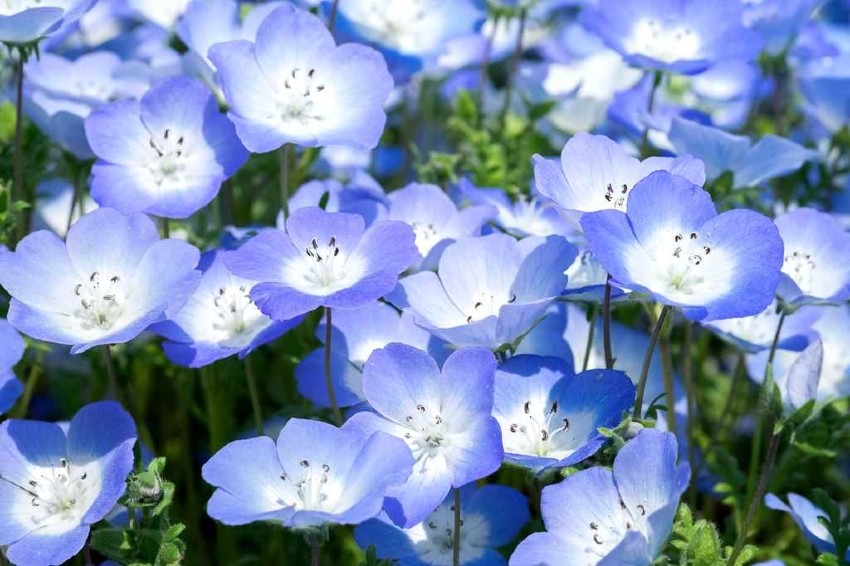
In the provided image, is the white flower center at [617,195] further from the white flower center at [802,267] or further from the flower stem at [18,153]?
the flower stem at [18,153]

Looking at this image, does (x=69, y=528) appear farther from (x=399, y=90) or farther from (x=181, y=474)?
(x=399, y=90)

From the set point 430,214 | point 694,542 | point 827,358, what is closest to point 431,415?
point 694,542

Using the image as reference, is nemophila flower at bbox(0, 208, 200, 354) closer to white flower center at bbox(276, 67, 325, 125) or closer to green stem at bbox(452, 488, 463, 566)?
white flower center at bbox(276, 67, 325, 125)

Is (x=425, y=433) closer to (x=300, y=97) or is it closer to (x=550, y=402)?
(x=550, y=402)

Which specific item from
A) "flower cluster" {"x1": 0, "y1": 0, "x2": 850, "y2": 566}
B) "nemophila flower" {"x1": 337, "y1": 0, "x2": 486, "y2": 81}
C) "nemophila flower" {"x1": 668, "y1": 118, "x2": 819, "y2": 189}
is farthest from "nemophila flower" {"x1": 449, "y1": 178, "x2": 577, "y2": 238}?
"nemophila flower" {"x1": 337, "y1": 0, "x2": 486, "y2": 81}

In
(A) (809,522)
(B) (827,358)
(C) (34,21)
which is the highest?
(C) (34,21)

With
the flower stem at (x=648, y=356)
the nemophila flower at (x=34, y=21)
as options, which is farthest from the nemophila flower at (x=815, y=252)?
the nemophila flower at (x=34, y=21)

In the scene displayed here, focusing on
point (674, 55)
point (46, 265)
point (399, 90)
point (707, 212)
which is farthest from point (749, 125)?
point (46, 265)
